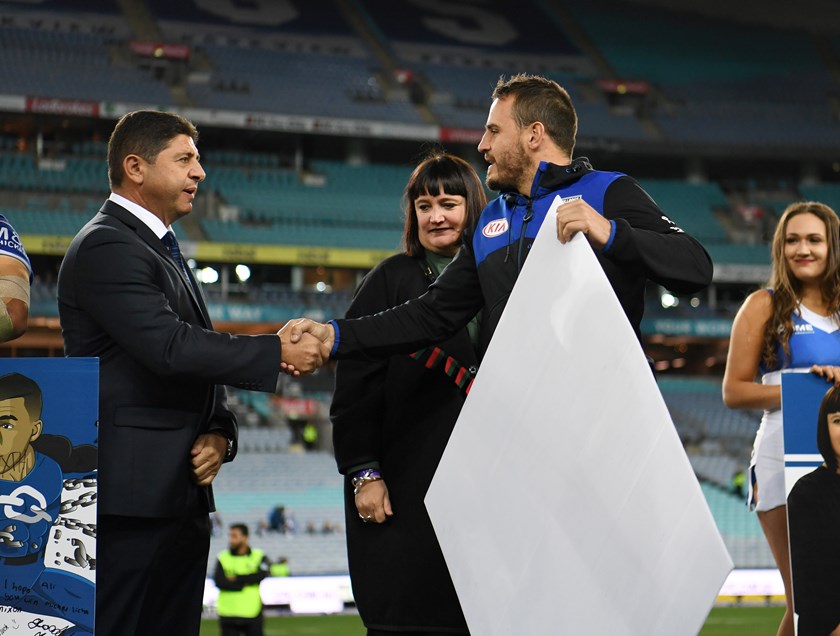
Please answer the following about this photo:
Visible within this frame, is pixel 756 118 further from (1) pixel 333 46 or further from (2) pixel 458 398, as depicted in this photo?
(2) pixel 458 398

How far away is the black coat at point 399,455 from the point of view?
319cm

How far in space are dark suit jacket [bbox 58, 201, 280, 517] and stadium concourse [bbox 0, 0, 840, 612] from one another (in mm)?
17422

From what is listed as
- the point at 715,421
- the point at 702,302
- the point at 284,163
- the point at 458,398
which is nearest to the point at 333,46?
the point at 284,163

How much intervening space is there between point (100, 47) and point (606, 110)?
44.9 feet

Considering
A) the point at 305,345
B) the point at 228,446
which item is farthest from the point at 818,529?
the point at 228,446

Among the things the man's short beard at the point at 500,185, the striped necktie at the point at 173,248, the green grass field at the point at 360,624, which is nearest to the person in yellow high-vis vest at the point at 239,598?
the green grass field at the point at 360,624

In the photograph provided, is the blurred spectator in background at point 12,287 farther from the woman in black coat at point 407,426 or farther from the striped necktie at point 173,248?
the woman in black coat at point 407,426

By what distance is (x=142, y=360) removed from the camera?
2.87m

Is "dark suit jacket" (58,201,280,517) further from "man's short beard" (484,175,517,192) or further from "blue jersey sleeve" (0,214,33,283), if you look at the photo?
"man's short beard" (484,175,517,192)

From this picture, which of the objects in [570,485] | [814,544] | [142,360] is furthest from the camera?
[814,544]

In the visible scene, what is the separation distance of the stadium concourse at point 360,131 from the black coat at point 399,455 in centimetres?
1709

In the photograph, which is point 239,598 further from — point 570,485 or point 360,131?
point 360,131

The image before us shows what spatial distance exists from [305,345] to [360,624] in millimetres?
10850

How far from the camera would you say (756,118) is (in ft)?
101
